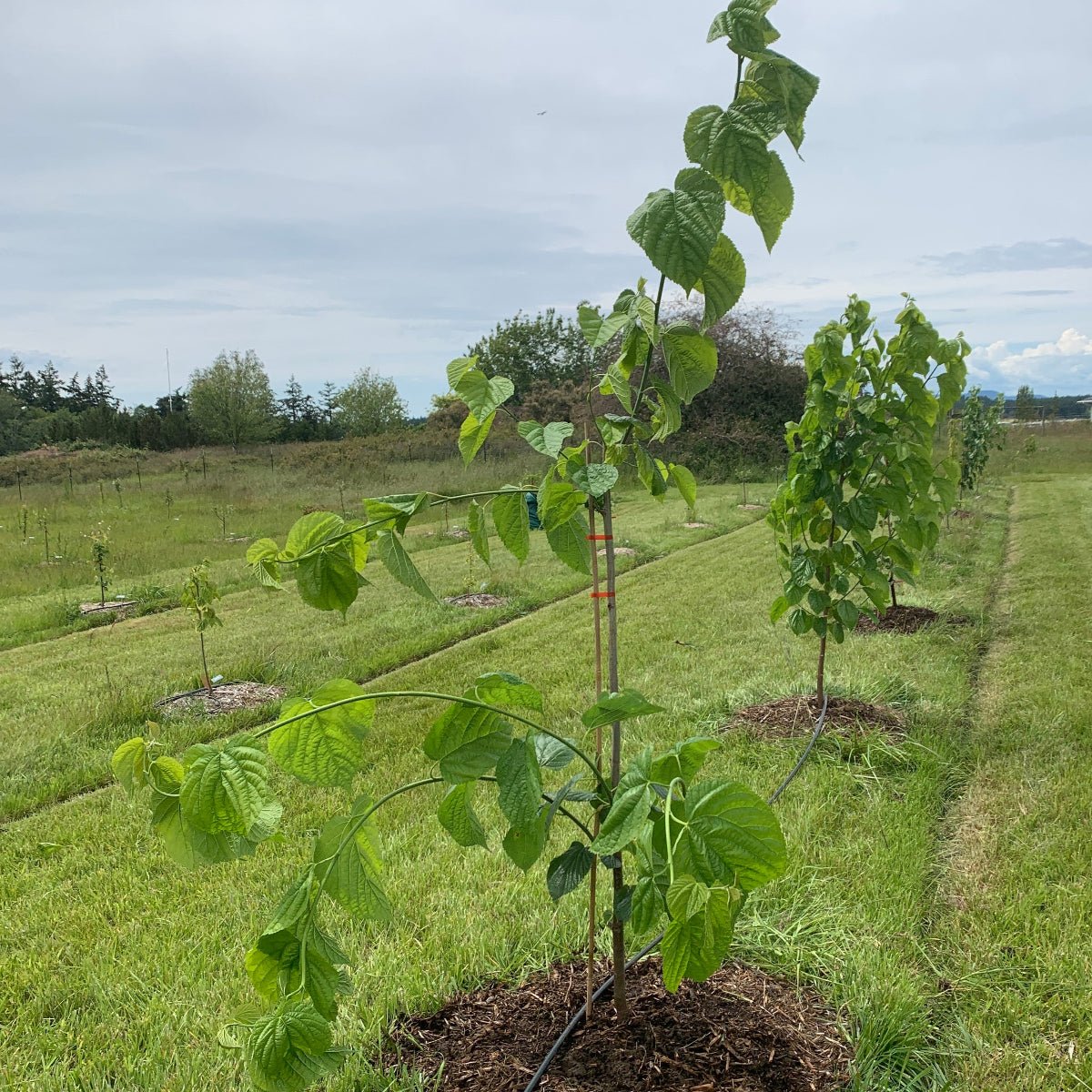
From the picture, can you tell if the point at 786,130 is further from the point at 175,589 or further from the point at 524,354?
the point at 524,354

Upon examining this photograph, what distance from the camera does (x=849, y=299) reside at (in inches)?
172

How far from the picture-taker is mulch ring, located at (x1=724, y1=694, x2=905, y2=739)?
3967 millimetres

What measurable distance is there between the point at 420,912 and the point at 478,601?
507cm

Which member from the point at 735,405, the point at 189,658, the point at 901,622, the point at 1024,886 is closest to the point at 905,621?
the point at 901,622

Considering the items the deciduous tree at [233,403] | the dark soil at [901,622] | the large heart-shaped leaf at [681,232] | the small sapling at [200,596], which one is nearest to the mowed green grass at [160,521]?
the large heart-shaped leaf at [681,232]

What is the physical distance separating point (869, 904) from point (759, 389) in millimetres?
21541

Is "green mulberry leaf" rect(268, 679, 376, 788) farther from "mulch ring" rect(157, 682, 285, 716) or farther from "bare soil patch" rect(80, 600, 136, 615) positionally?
"bare soil patch" rect(80, 600, 136, 615)

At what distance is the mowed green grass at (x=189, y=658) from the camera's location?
4.26 meters

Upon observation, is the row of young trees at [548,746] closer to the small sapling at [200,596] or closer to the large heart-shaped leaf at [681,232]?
the large heart-shaped leaf at [681,232]

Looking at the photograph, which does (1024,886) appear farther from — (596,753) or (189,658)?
(189,658)

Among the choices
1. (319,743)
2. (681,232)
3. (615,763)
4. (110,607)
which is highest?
(681,232)

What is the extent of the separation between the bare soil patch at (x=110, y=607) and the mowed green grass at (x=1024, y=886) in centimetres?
706

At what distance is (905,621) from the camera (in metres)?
6.04

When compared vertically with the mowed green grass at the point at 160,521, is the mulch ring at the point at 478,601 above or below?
below
